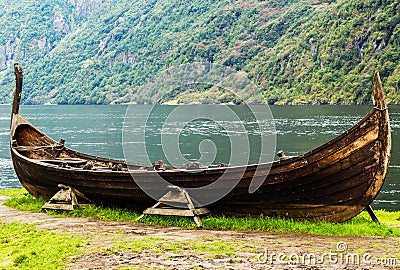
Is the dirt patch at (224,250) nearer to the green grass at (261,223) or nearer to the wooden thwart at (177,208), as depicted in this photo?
the green grass at (261,223)

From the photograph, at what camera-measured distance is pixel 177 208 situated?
51.9 feet

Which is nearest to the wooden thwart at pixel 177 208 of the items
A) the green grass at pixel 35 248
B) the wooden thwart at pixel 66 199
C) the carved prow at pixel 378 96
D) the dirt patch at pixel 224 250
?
the dirt patch at pixel 224 250

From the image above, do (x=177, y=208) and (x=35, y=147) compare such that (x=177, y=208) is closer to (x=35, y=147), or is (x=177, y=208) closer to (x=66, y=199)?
(x=66, y=199)

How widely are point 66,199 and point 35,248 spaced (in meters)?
4.99

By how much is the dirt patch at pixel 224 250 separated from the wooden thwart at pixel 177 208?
2.13 feet

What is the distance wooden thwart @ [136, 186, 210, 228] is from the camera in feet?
50.8

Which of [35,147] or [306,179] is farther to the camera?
[35,147]

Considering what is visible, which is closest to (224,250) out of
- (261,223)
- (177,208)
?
(261,223)

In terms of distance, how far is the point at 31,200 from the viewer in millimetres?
20516

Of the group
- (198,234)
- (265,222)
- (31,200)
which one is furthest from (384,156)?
(31,200)

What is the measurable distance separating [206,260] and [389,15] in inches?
7818

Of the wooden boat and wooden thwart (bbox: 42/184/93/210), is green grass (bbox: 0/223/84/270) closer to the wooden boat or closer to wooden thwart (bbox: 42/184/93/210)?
wooden thwart (bbox: 42/184/93/210)

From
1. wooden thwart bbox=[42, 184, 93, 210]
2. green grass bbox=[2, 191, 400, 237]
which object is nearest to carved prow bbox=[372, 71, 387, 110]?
green grass bbox=[2, 191, 400, 237]

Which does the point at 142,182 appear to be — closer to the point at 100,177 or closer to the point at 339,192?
the point at 100,177
